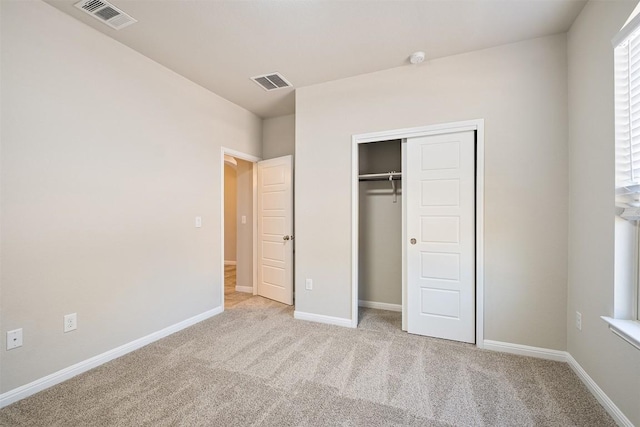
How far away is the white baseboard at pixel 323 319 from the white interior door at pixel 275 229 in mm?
547

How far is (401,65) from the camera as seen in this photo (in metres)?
2.86

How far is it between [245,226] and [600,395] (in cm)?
421

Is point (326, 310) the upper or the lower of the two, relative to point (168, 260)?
lower

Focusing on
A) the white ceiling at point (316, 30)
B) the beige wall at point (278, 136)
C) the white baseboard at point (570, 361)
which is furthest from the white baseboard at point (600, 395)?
the beige wall at point (278, 136)

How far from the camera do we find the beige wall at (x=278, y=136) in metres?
4.24

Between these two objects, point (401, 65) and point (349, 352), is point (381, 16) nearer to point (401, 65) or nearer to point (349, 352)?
point (401, 65)

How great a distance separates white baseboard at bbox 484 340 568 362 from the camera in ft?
7.60

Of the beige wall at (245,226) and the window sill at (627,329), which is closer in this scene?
the window sill at (627,329)

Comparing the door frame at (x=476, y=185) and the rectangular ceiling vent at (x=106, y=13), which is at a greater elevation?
the rectangular ceiling vent at (x=106, y=13)

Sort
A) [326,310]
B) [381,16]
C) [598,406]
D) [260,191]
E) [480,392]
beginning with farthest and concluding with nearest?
[260,191], [326,310], [381,16], [480,392], [598,406]

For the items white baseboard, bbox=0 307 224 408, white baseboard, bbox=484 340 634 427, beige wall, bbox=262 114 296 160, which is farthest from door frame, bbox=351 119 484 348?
white baseboard, bbox=0 307 224 408

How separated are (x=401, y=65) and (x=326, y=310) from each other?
278cm

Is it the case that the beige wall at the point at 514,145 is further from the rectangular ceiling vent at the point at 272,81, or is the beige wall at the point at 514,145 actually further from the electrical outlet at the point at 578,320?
the rectangular ceiling vent at the point at 272,81

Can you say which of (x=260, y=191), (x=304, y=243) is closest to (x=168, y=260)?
(x=304, y=243)
